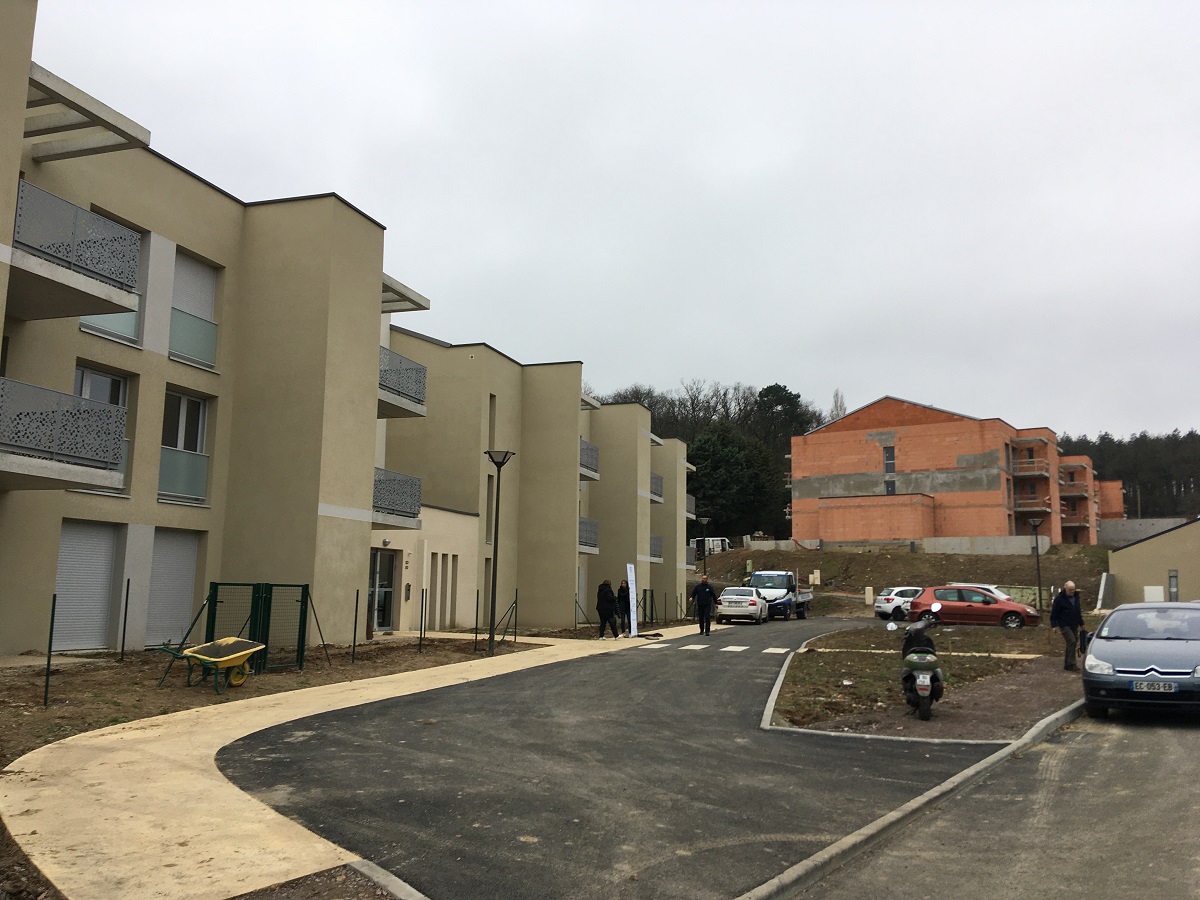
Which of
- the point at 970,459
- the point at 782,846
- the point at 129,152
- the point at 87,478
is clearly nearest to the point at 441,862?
the point at 782,846

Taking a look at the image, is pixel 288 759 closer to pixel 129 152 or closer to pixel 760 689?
pixel 760 689

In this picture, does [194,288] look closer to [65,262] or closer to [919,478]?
[65,262]

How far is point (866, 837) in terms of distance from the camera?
6004 mm

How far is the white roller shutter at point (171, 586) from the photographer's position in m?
18.4

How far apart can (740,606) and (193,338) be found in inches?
868

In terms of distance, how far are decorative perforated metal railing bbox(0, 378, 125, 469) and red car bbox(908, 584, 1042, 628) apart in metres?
24.0

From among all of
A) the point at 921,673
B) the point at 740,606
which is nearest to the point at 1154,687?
the point at 921,673

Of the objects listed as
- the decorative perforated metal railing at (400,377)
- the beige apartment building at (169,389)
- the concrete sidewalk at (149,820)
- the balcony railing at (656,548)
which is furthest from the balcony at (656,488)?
the concrete sidewalk at (149,820)

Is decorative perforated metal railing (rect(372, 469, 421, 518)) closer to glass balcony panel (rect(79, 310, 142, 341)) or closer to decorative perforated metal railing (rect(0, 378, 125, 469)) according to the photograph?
glass balcony panel (rect(79, 310, 142, 341))

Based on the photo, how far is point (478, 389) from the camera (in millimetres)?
30141

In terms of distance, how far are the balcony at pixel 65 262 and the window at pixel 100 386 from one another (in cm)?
158

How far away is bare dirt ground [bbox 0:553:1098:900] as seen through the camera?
516 cm

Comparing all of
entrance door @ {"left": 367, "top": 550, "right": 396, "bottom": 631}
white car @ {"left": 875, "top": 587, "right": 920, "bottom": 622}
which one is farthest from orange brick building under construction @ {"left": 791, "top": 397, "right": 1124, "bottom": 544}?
entrance door @ {"left": 367, "top": 550, "right": 396, "bottom": 631}

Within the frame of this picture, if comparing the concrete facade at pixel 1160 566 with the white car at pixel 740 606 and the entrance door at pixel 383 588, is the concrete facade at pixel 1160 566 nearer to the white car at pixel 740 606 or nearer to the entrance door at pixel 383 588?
the white car at pixel 740 606
